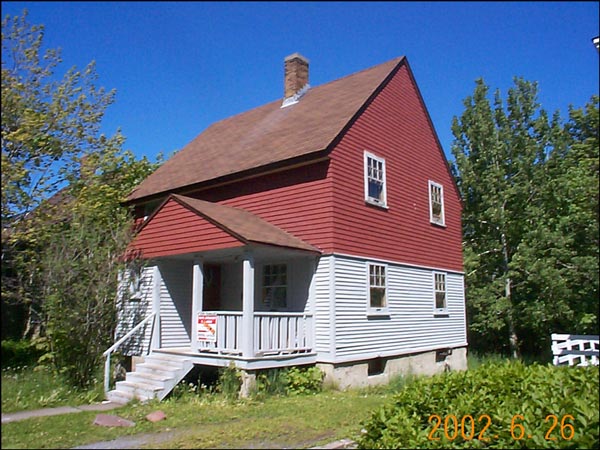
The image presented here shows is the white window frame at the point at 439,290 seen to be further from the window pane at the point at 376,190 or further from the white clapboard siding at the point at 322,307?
the white clapboard siding at the point at 322,307

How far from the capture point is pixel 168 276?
14.9 meters

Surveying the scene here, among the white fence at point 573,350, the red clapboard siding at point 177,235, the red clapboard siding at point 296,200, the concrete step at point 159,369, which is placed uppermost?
the red clapboard siding at point 296,200

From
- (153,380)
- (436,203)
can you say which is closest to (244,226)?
(153,380)

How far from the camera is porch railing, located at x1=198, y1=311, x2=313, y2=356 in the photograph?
39.1 feet

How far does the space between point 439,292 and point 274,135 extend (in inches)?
305

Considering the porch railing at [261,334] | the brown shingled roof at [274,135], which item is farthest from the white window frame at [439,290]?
the porch railing at [261,334]

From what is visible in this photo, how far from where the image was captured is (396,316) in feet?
52.0

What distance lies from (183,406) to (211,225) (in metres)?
4.06

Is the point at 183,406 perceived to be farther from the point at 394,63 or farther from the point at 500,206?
the point at 500,206

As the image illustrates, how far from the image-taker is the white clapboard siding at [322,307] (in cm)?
1329

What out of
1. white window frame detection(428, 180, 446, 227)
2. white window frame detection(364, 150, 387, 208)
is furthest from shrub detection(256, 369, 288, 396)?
white window frame detection(428, 180, 446, 227)

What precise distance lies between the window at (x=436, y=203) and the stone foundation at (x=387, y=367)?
14.8 ft

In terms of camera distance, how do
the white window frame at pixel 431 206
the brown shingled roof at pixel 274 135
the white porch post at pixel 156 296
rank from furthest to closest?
the white window frame at pixel 431 206, the brown shingled roof at pixel 274 135, the white porch post at pixel 156 296

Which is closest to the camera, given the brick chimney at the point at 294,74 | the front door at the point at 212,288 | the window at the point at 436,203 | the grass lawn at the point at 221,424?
the grass lawn at the point at 221,424
